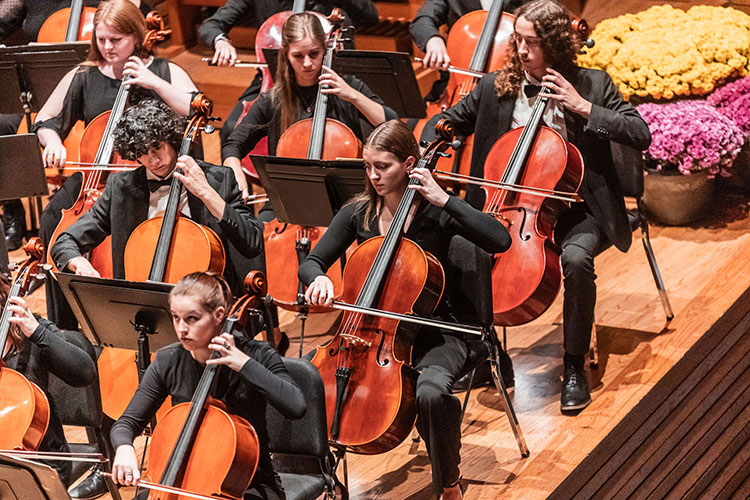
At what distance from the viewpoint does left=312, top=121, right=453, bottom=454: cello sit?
8.57ft

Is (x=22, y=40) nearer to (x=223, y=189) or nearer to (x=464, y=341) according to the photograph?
(x=223, y=189)

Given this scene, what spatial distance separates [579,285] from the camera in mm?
3176

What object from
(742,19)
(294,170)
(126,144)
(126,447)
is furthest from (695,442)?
(742,19)

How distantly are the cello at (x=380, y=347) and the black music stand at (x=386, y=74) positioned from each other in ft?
2.99

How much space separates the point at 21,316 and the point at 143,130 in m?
0.65

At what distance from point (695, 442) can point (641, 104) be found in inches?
68.8

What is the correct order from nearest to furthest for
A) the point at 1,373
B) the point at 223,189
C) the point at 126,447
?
the point at 126,447 < the point at 1,373 < the point at 223,189

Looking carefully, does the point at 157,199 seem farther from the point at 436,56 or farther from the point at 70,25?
the point at 70,25

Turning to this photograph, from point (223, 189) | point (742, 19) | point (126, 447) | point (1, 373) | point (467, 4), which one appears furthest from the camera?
point (742, 19)

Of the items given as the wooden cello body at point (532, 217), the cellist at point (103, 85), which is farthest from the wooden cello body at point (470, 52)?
the cellist at point (103, 85)

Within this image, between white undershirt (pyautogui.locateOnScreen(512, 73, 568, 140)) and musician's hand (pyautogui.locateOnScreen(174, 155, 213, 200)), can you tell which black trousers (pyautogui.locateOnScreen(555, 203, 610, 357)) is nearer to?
white undershirt (pyautogui.locateOnScreen(512, 73, 568, 140))

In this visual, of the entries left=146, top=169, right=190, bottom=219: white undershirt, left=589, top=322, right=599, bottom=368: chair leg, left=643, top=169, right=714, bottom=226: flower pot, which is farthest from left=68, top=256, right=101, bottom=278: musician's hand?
left=643, top=169, right=714, bottom=226: flower pot

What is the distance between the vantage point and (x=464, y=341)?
289cm

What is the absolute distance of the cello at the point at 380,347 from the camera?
2611mm
